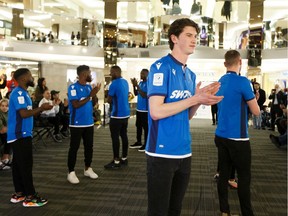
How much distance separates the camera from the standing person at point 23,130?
3.28 metres

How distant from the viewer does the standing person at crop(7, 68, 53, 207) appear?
10.8 ft

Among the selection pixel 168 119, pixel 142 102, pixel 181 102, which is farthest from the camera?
pixel 142 102

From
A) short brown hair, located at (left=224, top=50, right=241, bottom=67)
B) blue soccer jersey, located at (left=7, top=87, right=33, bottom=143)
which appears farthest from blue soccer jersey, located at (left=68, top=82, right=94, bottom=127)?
short brown hair, located at (left=224, top=50, right=241, bottom=67)

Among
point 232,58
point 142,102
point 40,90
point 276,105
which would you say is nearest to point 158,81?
point 232,58

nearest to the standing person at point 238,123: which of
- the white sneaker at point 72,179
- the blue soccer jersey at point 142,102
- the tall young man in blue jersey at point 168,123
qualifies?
the tall young man in blue jersey at point 168,123

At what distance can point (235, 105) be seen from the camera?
291cm

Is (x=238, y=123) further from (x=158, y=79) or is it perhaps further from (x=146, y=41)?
(x=146, y=41)

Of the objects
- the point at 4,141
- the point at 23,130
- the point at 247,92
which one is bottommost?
the point at 4,141

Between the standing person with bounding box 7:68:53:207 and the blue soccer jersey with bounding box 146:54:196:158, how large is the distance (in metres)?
1.88

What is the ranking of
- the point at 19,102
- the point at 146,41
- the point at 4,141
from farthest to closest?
the point at 146,41 < the point at 4,141 < the point at 19,102

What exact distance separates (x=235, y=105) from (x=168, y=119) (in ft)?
4.53

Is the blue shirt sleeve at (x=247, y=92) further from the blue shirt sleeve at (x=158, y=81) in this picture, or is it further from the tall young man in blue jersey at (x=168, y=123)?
the blue shirt sleeve at (x=158, y=81)

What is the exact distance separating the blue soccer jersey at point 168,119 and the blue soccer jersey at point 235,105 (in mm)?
1225

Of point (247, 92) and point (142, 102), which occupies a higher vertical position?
point (247, 92)
